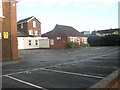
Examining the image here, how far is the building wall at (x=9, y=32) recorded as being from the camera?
1652 cm

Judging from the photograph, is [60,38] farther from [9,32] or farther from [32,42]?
[9,32]

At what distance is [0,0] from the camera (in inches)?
651

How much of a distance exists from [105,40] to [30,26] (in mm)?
21808

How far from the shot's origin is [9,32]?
Answer: 16859mm

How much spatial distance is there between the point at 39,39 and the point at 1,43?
26.4 meters

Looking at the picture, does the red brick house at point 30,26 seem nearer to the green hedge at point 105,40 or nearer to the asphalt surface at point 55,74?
the green hedge at point 105,40

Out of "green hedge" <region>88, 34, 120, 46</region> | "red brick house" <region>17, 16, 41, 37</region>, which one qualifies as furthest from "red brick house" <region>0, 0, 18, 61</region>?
"green hedge" <region>88, 34, 120, 46</region>

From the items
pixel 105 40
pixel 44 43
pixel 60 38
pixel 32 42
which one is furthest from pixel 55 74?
pixel 105 40

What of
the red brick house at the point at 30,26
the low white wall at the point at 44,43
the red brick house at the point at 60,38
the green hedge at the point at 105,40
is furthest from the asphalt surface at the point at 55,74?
the green hedge at the point at 105,40

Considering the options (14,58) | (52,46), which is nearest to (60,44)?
(52,46)

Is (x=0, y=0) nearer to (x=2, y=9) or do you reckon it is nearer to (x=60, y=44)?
(x=2, y=9)

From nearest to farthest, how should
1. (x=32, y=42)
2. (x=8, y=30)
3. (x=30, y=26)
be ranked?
1. (x=8, y=30)
2. (x=32, y=42)
3. (x=30, y=26)

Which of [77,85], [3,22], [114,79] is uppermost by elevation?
[3,22]

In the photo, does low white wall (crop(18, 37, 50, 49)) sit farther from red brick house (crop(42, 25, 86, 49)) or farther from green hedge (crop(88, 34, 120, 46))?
green hedge (crop(88, 34, 120, 46))
